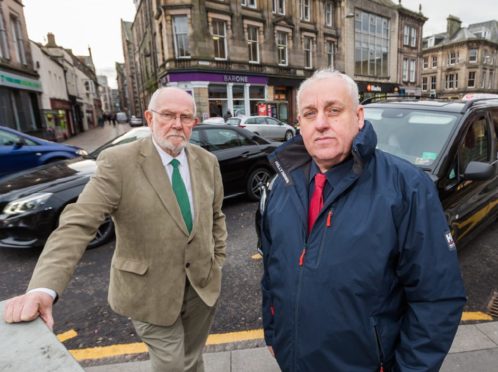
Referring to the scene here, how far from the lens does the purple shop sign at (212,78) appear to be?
22.0 m

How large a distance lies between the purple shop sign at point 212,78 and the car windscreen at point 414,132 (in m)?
20.1

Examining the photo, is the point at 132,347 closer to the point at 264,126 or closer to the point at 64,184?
the point at 64,184

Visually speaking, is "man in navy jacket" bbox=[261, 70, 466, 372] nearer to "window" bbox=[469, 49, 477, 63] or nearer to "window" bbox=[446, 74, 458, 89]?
"window" bbox=[446, 74, 458, 89]

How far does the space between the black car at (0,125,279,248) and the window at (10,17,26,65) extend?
18195 millimetres

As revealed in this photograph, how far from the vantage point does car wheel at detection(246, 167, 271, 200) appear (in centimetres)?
618

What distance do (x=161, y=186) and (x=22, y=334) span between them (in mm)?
953

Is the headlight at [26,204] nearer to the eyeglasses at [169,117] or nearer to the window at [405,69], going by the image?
the eyeglasses at [169,117]

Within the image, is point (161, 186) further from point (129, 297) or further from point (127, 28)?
point (127, 28)

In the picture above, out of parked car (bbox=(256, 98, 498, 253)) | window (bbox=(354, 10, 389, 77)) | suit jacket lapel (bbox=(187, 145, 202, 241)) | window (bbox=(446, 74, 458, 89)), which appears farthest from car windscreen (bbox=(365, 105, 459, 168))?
window (bbox=(446, 74, 458, 89))

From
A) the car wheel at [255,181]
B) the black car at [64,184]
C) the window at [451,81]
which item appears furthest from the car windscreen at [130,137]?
the window at [451,81]

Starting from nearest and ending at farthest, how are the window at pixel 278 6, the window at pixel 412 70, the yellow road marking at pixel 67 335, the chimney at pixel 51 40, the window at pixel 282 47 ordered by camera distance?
1. the yellow road marking at pixel 67 335
2. the window at pixel 278 6
3. the window at pixel 282 47
4. the chimney at pixel 51 40
5. the window at pixel 412 70

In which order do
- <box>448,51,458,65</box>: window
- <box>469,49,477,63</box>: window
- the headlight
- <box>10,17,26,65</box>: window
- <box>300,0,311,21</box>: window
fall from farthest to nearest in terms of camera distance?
<box>448,51,458,65</box>: window < <box>469,49,477,63</box>: window < <box>300,0,311,21</box>: window < <box>10,17,26,65</box>: window < the headlight

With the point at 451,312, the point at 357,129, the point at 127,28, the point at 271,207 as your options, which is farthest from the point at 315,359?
the point at 127,28

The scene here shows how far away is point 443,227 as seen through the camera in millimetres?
1229
